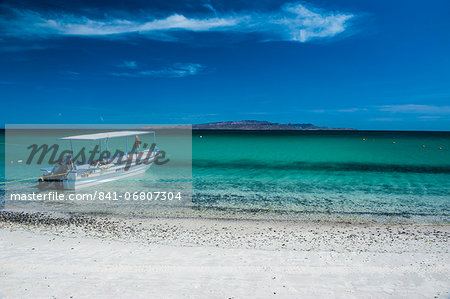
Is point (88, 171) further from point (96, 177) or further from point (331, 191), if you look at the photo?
point (331, 191)

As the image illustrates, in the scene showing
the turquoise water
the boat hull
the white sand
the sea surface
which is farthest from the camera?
the boat hull

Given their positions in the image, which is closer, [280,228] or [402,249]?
[402,249]

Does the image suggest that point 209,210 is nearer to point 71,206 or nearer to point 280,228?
point 280,228

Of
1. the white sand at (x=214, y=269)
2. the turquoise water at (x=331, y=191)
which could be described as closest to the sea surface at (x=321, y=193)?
the turquoise water at (x=331, y=191)

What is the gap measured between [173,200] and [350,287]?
10.1 m

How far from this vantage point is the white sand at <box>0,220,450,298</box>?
5.92m

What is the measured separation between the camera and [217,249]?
827 cm

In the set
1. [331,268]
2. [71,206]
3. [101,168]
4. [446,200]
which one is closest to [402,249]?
[331,268]

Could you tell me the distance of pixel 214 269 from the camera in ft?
22.6

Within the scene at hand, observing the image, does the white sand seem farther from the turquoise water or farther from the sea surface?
the turquoise water

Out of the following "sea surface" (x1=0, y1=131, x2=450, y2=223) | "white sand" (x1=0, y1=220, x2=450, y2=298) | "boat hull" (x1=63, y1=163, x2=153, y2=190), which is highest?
"boat hull" (x1=63, y1=163, x2=153, y2=190)

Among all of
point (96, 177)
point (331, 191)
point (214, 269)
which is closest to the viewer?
point (214, 269)

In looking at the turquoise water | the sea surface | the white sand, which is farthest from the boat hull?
the white sand

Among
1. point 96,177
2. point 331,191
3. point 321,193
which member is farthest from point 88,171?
point 331,191
